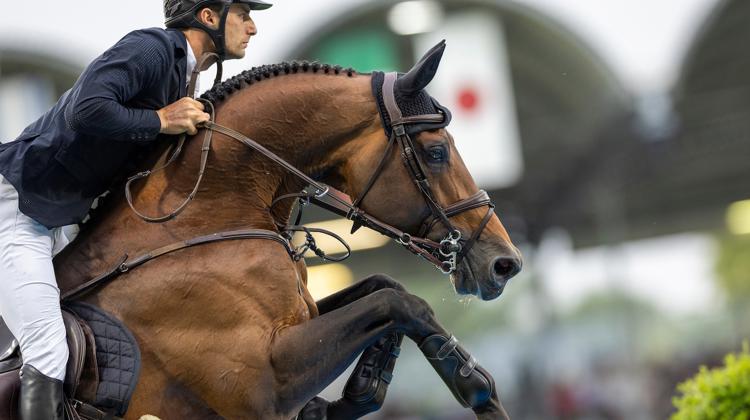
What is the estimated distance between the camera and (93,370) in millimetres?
4496

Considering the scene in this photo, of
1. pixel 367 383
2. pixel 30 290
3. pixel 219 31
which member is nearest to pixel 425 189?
pixel 367 383

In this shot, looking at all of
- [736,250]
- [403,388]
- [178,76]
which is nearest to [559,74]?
[403,388]

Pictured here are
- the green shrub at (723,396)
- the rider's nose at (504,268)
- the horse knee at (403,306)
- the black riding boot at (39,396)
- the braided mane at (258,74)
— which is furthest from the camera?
the green shrub at (723,396)

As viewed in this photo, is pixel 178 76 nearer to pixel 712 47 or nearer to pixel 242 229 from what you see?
pixel 242 229

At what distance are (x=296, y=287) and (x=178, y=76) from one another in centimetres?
110

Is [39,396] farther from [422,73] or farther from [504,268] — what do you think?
[422,73]

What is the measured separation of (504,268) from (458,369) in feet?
1.61

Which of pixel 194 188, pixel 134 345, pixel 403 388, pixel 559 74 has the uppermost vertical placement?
pixel 559 74

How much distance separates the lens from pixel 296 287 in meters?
4.74

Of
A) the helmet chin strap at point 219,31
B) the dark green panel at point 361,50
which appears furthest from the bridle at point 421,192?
the dark green panel at point 361,50

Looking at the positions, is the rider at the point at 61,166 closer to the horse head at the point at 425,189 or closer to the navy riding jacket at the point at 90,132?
the navy riding jacket at the point at 90,132

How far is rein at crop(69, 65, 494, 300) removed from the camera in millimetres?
4680

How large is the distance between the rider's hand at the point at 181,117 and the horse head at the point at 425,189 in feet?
2.40

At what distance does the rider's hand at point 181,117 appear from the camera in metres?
4.66
